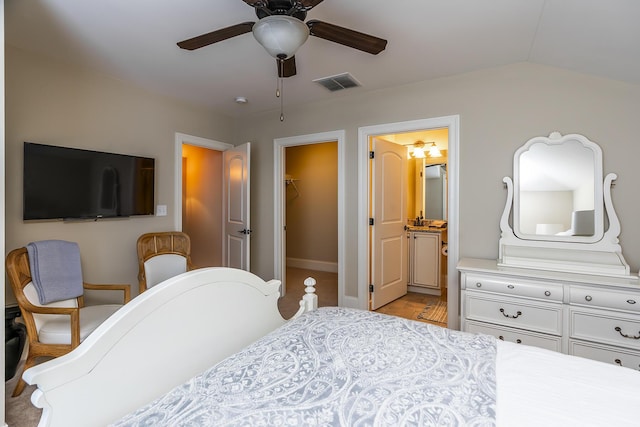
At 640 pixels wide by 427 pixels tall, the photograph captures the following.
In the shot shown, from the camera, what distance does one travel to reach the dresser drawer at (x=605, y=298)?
189 cm

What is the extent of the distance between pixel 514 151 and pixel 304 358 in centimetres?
245

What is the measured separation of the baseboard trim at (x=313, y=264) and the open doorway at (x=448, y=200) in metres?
2.31

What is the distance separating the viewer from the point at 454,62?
2.55m

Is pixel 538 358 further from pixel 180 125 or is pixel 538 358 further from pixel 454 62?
pixel 180 125

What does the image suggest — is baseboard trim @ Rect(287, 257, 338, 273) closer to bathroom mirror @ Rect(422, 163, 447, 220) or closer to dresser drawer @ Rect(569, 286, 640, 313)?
bathroom mirror @ Rect(422, 163, 447, 220)

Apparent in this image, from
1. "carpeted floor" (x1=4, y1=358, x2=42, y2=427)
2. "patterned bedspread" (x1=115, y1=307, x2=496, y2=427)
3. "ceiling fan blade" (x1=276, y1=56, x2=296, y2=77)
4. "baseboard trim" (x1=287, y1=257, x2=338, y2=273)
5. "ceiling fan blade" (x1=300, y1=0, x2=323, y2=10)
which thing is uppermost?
"ceiling fan blade" (x1=300, y1=0, x2=323, y2=10)

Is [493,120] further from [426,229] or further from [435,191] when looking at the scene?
[435,191]

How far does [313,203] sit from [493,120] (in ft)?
12.2

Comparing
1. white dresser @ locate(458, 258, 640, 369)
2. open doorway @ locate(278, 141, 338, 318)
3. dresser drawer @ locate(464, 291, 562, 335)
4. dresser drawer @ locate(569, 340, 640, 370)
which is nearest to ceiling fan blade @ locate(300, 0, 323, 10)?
white dresser @ locate(458, 258, 640, 369)

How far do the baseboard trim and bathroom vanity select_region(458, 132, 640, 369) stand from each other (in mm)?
3319

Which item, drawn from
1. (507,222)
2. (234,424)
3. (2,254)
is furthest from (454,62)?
(2,254)

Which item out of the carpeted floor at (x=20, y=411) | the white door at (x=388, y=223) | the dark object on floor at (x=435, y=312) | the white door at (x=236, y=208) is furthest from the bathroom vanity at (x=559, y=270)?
the carpeted floor at (x=20, y=411)

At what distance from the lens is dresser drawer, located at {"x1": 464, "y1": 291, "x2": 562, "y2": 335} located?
2098mm

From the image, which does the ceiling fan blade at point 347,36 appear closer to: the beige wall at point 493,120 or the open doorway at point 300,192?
the beige wall at point 493,120
